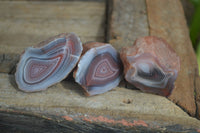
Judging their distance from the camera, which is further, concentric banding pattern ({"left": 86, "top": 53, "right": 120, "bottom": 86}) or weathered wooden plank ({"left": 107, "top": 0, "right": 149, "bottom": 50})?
weathered wooden plank ({"left": 107, "top": 0, "right": 149, "bottom": 50})

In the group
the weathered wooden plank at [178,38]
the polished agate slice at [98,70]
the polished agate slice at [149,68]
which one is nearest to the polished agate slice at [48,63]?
the polished agate slice at [98,70]

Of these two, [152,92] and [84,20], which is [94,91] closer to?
[152,92]

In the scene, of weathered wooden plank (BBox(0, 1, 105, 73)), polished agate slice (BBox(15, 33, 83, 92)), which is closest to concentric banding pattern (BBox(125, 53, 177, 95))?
polished agate slice (BBox(15, 33, 83, 92))

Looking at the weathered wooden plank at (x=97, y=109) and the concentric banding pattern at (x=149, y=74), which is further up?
the concentric banding pattern at (x=149, y=74)

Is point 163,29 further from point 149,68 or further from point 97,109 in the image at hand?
point 97,109

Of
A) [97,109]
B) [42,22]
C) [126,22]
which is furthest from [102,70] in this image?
[42,22]

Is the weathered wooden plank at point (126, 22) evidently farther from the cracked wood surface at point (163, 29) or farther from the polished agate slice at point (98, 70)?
the polished agate slice at point (98, 70)

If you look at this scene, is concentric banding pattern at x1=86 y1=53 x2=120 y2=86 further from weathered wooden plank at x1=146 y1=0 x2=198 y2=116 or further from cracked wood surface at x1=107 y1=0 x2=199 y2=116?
weathered wooden plank at x1=146 y1=0 x2=198 y2=116
